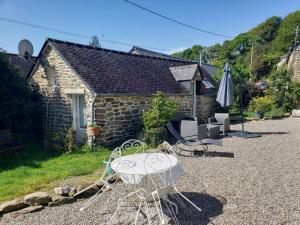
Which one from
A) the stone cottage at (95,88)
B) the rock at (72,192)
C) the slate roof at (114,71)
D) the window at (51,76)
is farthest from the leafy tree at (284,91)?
the rock at (72,192)

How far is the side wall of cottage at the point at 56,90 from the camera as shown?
35.1 ft

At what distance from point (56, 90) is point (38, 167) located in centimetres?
455

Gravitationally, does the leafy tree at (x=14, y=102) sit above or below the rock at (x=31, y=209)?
above

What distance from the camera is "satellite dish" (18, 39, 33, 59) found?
48.7ft

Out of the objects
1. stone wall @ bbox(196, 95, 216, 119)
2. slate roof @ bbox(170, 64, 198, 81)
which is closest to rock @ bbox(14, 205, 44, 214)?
slate roof @ bbox(170, 64, 198, 81)

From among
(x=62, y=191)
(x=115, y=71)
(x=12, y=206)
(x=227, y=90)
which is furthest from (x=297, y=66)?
(x=12, y=206)

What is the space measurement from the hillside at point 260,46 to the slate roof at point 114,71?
24.7 metres

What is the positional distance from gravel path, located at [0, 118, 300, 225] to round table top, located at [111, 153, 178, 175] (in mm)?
838

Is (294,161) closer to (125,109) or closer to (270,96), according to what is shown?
(125,109)

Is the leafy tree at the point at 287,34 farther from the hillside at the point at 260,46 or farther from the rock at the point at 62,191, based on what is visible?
the rock at the point at 62,191

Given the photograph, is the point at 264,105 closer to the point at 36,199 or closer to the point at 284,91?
the point at 284,91

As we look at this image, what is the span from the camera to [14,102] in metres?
10.8

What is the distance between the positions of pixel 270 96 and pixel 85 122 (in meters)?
14.1

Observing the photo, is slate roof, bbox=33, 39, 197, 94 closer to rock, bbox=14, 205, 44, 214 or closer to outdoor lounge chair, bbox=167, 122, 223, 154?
outdoor lounge chair, bbox=167, 122, 223, 154
